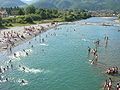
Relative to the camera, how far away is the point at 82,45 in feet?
286

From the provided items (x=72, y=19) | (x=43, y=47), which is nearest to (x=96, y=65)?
(x=43, y=47)

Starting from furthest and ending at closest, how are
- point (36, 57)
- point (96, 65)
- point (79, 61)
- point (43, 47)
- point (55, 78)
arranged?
point (43, 47) → point (36, 57) → point (79, 61) → point (96, 65) → point (55, 78)

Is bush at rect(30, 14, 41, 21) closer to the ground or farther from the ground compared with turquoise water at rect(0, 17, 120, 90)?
farther from the ground

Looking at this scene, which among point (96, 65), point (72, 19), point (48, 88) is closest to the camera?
point (48, 88)

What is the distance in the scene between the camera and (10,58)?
220 ft

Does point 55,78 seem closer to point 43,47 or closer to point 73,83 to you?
point 73,83

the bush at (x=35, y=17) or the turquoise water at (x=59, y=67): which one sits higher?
the bush at (x=35, y=17)

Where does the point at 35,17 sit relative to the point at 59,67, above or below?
above

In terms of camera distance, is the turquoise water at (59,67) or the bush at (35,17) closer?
the turquoise water at (59,67)

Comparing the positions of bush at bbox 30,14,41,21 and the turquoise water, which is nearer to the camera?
the turquoise water

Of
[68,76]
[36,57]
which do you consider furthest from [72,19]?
[68,76]

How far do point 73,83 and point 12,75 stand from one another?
12233 mm

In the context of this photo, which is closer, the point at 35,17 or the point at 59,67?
the point at 59,67

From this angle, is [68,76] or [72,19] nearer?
[68,76]
